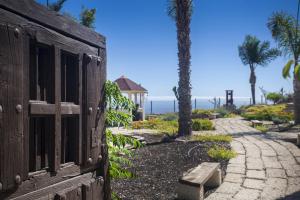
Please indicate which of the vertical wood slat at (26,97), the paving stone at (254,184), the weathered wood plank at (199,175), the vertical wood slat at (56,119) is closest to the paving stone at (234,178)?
the paving stone at (254,184)

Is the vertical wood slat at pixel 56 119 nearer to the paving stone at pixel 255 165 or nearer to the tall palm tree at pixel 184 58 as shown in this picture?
the paving stone at pixel 255 165

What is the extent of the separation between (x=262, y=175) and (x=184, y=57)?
264 inches

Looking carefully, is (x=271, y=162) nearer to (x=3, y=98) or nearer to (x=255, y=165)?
(x=255, y=165)

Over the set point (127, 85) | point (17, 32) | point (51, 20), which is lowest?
point (17, 32)

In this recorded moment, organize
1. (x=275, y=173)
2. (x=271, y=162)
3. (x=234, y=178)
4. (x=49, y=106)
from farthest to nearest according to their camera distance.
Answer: (x=271, y=162)
(x=275, y=173)
(x=234, y=178)
(x=49, y=106)

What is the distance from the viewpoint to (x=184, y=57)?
1127cm

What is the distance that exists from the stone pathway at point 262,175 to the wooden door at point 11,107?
337 centimetres

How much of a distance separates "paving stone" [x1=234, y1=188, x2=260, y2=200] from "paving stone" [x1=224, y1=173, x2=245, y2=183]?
451 millimetres

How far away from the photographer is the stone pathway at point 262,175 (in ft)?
14.5

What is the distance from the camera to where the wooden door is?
55.7 inches

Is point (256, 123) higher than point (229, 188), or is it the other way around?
point (256, 123)

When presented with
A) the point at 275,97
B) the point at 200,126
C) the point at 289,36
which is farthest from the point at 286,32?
the point at 275,97

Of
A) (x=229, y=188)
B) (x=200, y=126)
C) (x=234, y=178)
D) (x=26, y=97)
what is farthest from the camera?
(x=200, y=126)

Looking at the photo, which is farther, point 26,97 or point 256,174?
point 256,174
